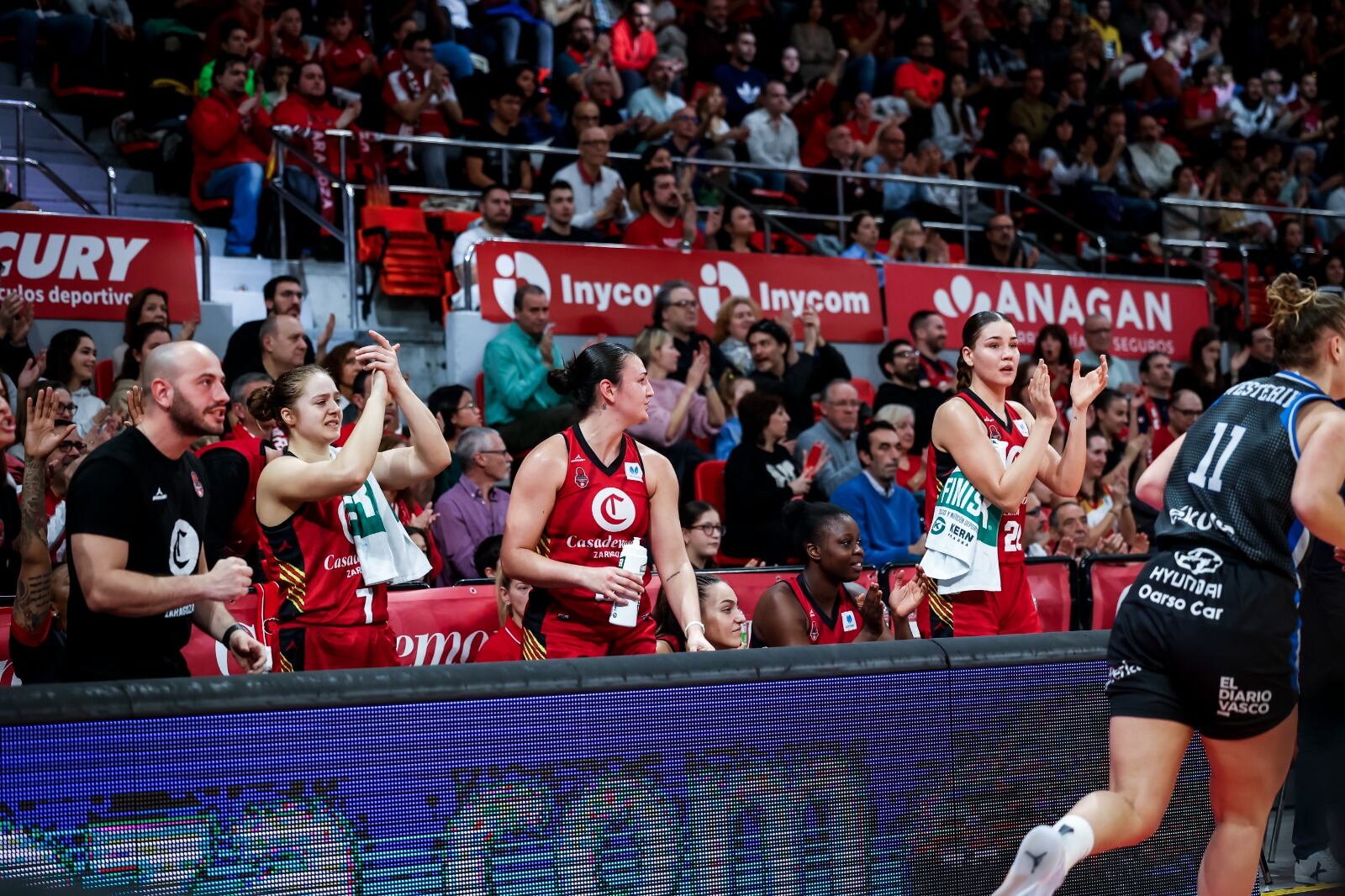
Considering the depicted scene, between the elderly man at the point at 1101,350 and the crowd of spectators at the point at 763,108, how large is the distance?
1464mm

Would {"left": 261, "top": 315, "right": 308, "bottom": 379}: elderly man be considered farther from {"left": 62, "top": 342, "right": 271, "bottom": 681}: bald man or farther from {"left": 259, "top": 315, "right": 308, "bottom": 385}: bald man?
{"left": 62, "top": 342, "right": 271, "bottom": 681}: bald man

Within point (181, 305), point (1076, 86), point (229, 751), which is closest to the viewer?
point (229, 751)

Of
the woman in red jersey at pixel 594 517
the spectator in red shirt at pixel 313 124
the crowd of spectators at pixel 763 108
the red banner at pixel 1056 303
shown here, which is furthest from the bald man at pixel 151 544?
the red banner at pixel 1056 303

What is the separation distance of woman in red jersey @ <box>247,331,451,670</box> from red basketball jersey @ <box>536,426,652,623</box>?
0.57 metres

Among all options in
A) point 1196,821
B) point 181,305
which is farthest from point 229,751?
point 181,305

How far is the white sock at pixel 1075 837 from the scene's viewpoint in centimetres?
368

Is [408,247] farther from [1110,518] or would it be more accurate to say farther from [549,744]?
[549,744]

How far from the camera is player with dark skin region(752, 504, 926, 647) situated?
22.3 feet

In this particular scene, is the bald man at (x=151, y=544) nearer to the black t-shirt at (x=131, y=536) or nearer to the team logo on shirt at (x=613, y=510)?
the black t-shirt at (x=131, y=536)

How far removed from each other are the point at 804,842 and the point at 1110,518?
258 inches

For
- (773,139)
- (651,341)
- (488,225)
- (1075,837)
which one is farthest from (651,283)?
(1075,837)

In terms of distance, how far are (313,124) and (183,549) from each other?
786cm

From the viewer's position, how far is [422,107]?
1290cm

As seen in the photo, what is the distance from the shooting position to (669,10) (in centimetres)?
1584
